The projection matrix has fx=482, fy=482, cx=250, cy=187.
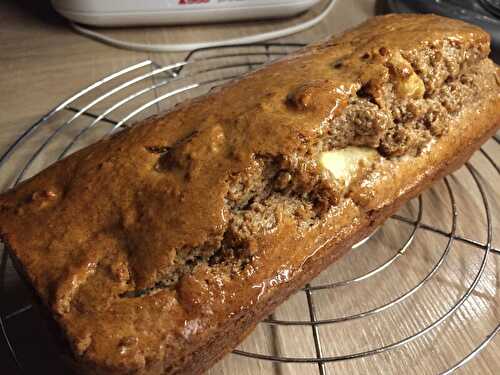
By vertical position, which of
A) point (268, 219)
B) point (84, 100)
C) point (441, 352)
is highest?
point (268, 219)

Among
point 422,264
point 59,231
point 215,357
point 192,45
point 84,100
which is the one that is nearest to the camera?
point 59,231

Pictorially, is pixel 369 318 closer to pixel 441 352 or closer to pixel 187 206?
A: pixel 441 352

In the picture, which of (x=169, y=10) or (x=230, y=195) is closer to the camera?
(x=230, y=195)

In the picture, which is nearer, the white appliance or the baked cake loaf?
the baked cake loaf

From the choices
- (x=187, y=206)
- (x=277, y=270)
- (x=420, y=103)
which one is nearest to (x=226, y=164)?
(x=187, y=206)

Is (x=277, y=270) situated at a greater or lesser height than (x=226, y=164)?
lesser
